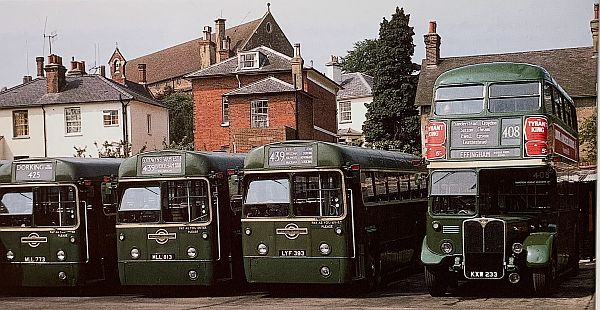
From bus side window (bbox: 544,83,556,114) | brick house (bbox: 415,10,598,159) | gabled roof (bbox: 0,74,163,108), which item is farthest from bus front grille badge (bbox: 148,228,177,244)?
bus side window (bbox: 544,83,556,114)

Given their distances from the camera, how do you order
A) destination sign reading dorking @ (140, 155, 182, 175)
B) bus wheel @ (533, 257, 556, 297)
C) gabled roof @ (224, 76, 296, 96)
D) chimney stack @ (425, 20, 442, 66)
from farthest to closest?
gabled roof @ (224, 76, 296, 96), destination sign reading dorking @ (140, 155, 182, 175), chimney stack @ (425, 20, 442, 66), bus wheel @ (533, 257, 556, 297)

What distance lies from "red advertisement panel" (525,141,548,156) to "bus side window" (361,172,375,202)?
65.6 inches

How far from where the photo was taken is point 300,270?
8.51 m

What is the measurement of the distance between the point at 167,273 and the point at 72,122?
208 cm

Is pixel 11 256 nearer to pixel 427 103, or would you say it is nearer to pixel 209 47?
pixel 209 47

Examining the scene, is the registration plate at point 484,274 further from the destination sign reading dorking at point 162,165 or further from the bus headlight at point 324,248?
the destination sign reading dorking at point 162,165

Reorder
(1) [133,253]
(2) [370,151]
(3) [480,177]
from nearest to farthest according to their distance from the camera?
(3) [480,177] → (1) [133,253] → (2) [370,151]

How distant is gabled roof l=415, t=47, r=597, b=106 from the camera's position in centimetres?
819

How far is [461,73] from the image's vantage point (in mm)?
8609

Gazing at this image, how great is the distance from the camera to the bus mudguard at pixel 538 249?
8016 mm

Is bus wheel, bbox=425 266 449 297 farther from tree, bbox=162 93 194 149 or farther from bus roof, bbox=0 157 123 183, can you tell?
bus roof, bbox=0 157 123 183

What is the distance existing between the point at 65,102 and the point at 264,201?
275cm

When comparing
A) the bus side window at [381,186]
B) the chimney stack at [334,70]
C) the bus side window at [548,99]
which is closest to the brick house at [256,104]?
the chimney stack at [334,70]

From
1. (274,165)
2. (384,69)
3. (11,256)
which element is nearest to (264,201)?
(274,165)
